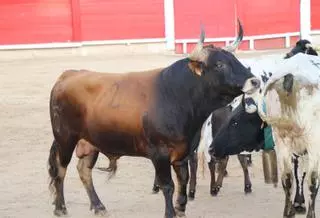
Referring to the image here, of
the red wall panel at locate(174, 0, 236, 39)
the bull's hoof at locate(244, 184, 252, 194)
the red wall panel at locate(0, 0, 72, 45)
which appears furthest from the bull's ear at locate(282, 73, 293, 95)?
the red wall panel at locate(0, 0, 72, 45)

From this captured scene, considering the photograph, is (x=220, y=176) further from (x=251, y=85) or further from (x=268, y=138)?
(x=251, y=85)

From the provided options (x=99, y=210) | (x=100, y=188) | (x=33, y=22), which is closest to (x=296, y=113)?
(x=99, y=210)

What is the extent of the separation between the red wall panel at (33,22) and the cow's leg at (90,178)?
12.7 metres

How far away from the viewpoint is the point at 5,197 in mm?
6184

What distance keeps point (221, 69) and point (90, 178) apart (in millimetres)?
1488

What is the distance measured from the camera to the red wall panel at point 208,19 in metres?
17.9

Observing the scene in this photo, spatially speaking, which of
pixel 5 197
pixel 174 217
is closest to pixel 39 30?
pixel 5 197

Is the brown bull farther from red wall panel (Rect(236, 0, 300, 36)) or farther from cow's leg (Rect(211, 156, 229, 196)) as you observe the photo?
red wall panel (Rect(236, 0, 300, 36))

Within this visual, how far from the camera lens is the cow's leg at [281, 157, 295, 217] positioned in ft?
16.8

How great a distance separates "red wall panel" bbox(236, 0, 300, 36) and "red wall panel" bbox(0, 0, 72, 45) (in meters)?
4.28

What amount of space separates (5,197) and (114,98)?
59.6 inches

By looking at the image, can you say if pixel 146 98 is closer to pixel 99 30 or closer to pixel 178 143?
pixel 178 143

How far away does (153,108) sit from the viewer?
5.07 metres

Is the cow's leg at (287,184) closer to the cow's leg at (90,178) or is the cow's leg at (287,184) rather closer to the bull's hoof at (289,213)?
the bull's hoof at (289,213)
